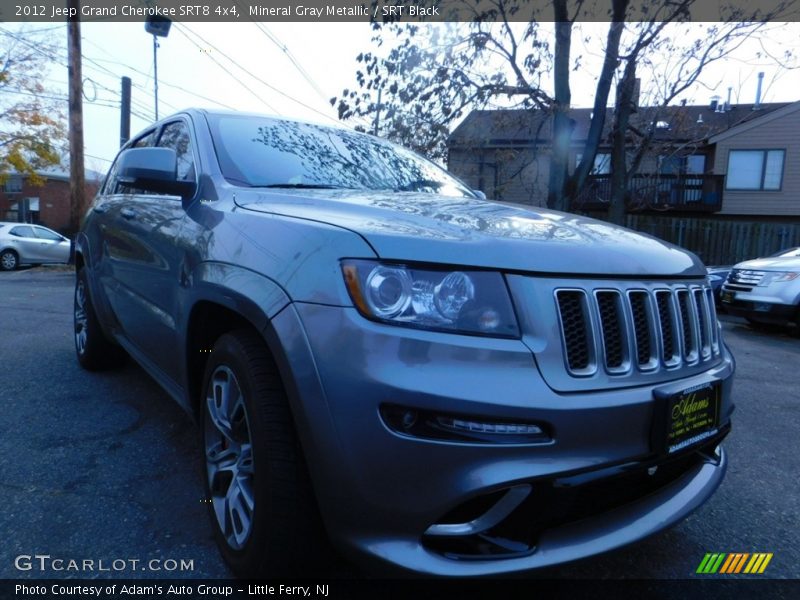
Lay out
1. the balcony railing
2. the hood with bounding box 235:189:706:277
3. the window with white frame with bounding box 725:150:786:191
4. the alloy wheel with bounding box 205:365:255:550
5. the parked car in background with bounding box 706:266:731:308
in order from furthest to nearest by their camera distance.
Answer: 1. the window with white frame with bounding box 725:150:786:191
2. the balcony railing
3. the parked car in background with bounding box 706:266:731:308
4. the alloy wheel with bounding box 205:365:255:550
5. the hood with bounding box 235:189:706:277

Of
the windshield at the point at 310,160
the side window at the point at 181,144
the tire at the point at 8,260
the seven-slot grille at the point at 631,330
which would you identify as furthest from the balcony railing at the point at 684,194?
the seven-slot grille at the point at 631,330

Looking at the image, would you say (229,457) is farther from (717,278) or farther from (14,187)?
(14,187)

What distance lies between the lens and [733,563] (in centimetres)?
213

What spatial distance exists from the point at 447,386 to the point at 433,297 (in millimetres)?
245

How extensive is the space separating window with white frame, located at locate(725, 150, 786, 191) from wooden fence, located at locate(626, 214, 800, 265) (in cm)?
633

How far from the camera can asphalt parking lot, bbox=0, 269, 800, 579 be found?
2.08 m

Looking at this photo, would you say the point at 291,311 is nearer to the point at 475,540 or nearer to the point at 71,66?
the point at 475,540

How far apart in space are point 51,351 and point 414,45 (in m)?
8.62

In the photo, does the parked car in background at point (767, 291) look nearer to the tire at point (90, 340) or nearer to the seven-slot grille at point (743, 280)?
the seven-slot grille at point (743, 280)

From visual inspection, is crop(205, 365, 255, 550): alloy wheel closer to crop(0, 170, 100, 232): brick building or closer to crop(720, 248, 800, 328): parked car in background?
crop(720, 248, 800, 328): parked car in background

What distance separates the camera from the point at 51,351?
4.90 m

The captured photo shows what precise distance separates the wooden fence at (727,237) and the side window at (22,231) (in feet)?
56.8

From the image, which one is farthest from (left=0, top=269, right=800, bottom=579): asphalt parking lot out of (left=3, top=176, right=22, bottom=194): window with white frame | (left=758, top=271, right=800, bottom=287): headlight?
(left=3, top=176, right=22, bottom=194): window with white frame

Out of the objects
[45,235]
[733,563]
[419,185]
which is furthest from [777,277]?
[45,235]
